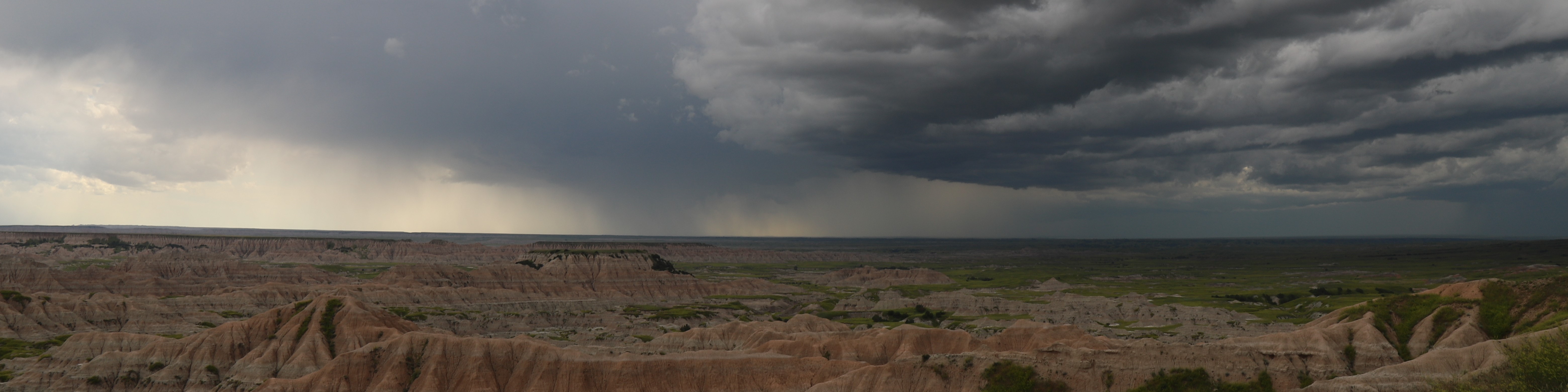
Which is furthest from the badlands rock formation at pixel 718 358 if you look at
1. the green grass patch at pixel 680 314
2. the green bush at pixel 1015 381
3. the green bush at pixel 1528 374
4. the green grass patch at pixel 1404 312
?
the green grass patch at pixel 680 314

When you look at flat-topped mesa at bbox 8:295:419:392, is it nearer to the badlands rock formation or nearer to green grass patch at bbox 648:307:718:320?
the badlands rock formation

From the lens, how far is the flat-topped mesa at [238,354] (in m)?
92.5

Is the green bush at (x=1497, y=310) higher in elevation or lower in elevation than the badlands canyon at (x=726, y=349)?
higher

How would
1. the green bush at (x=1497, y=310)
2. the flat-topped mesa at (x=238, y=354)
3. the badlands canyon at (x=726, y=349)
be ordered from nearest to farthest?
the badlands canyon at (x=726, y=349) → the green bush at (x=1497, y=310) → the flat-topped mesa at (x=238, y=354)

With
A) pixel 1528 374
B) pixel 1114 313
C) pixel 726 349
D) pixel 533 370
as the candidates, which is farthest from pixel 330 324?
pixel 1114 313

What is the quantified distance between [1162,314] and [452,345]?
12891 cm

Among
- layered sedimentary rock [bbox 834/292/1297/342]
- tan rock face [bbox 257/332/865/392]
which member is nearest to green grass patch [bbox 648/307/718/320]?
layered sedimentary rock [bbox 834/292/1297/342]

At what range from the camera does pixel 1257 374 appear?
226ft

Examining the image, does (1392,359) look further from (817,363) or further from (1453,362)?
(817,363)

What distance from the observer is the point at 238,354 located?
101438 millimetres

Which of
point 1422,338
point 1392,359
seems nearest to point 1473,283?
point 1422,338

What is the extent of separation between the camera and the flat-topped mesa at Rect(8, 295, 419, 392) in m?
92.5

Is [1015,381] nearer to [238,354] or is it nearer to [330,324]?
[330,324]

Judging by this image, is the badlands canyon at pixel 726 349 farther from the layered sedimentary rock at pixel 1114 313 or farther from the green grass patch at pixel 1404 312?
the layered sedimentary rock at pixel 1114 313
